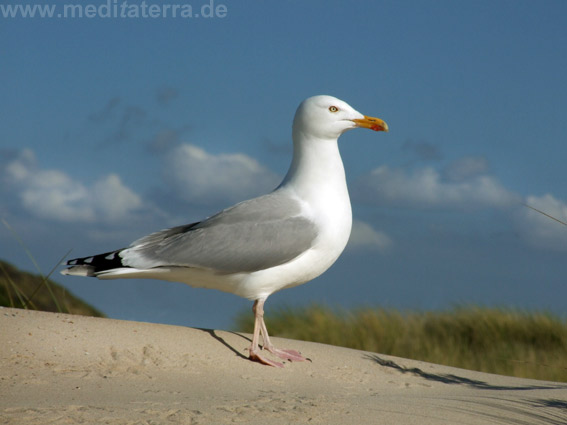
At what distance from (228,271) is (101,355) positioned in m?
1.34

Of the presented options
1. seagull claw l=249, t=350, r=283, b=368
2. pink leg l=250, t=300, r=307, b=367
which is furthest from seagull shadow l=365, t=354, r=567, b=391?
seagull claw l=249, t=350, r=283, b=368

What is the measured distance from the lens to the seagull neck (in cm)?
617

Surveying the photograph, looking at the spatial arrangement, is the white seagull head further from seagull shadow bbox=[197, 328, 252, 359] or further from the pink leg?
seagull shadow bbox=[197, 328, 252, 359]

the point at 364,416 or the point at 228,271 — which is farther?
the point at 228,271

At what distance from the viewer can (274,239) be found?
5.83 metres

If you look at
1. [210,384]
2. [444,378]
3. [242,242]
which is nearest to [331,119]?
[242,242]

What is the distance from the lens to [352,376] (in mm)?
6062

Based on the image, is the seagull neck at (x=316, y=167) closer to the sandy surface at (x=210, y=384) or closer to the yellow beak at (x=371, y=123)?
the yellow beak at (x=371, y=123)

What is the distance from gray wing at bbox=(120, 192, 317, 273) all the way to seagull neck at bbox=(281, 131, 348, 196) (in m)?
0.22

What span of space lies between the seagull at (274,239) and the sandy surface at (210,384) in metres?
0.50

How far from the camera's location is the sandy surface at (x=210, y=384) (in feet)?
13.4

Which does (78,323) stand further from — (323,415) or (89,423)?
(323,415)

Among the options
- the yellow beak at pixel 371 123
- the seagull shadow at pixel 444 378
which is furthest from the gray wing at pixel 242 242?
the seagull shadow at pixel 444 378

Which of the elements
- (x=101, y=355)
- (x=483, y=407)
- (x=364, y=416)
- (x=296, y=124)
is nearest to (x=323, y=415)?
(x=364, y=416)
